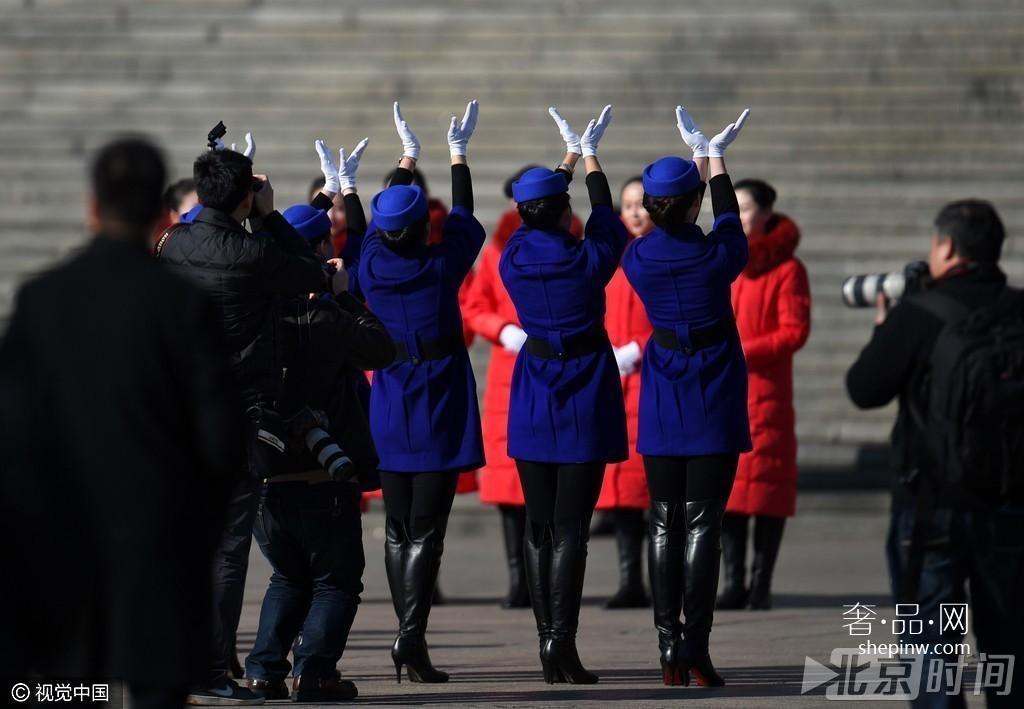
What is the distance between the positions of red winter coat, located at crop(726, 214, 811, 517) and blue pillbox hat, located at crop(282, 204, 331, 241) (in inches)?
117

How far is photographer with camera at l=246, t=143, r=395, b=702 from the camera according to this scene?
254 inches

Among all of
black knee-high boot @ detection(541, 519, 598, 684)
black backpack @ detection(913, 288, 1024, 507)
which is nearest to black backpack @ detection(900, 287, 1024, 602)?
black backpack @ detection(913, 288, 1024, 507)

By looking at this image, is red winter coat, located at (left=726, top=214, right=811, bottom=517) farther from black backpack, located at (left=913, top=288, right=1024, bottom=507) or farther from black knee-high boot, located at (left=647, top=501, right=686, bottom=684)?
black backpack, located at (left=913, top=288, right=1024, bottom=507)

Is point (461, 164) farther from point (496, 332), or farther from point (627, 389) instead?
point (627, 389)

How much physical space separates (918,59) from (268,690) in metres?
10.5

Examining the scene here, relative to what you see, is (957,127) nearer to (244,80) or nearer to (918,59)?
(918,59)

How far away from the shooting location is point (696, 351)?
7.06 m

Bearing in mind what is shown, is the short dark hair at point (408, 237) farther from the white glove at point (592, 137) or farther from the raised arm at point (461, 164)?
the white glove at point (592, 137)

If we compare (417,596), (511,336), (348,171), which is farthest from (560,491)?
(511,336)

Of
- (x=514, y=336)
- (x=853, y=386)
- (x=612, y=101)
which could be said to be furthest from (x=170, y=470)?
(x=612, y=101)

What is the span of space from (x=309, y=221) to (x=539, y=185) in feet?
2.68

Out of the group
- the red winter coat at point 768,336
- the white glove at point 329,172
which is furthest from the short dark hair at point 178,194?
the red winter coat at point 768,336

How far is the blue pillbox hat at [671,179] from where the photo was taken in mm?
6867

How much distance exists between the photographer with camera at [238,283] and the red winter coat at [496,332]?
3151 mm
